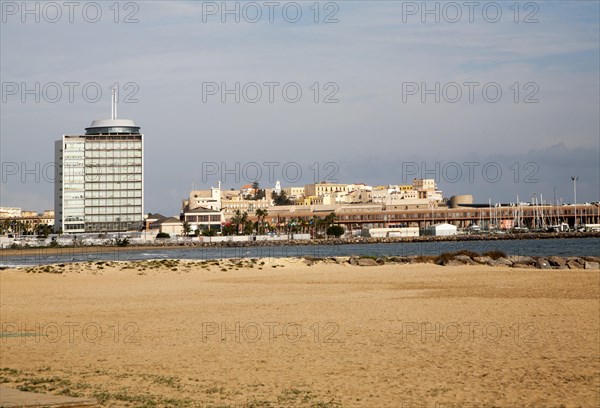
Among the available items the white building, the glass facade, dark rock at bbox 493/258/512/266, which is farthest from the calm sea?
the glass facade

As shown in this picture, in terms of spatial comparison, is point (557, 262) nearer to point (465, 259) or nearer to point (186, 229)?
point (465, 259)

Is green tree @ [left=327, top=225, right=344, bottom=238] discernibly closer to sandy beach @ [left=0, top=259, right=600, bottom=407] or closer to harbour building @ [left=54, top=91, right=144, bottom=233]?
harbour building @ [left=54, top=91, right=144, bottom=233]

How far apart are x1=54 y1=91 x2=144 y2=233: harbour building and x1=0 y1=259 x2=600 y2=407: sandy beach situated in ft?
444

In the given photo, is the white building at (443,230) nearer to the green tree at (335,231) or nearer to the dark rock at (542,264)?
the green tree at (335,231)

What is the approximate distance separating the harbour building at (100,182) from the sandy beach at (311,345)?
135 m

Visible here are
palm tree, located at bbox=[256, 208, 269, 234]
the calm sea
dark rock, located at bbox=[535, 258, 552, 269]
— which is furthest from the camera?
palm tree, located at bbox=[256, 208, 269, 234]

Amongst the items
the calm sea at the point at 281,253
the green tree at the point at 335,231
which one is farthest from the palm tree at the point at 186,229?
the calm sea at the point at 281,253

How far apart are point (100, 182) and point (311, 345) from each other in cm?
15592

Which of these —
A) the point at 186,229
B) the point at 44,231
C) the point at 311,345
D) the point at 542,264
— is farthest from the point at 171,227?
the point at 311,345

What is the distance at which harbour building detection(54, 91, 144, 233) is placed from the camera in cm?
16838

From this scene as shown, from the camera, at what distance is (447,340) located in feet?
62.8

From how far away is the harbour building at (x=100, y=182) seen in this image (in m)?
168

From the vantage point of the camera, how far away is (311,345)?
739 inches

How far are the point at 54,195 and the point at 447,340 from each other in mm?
166794
